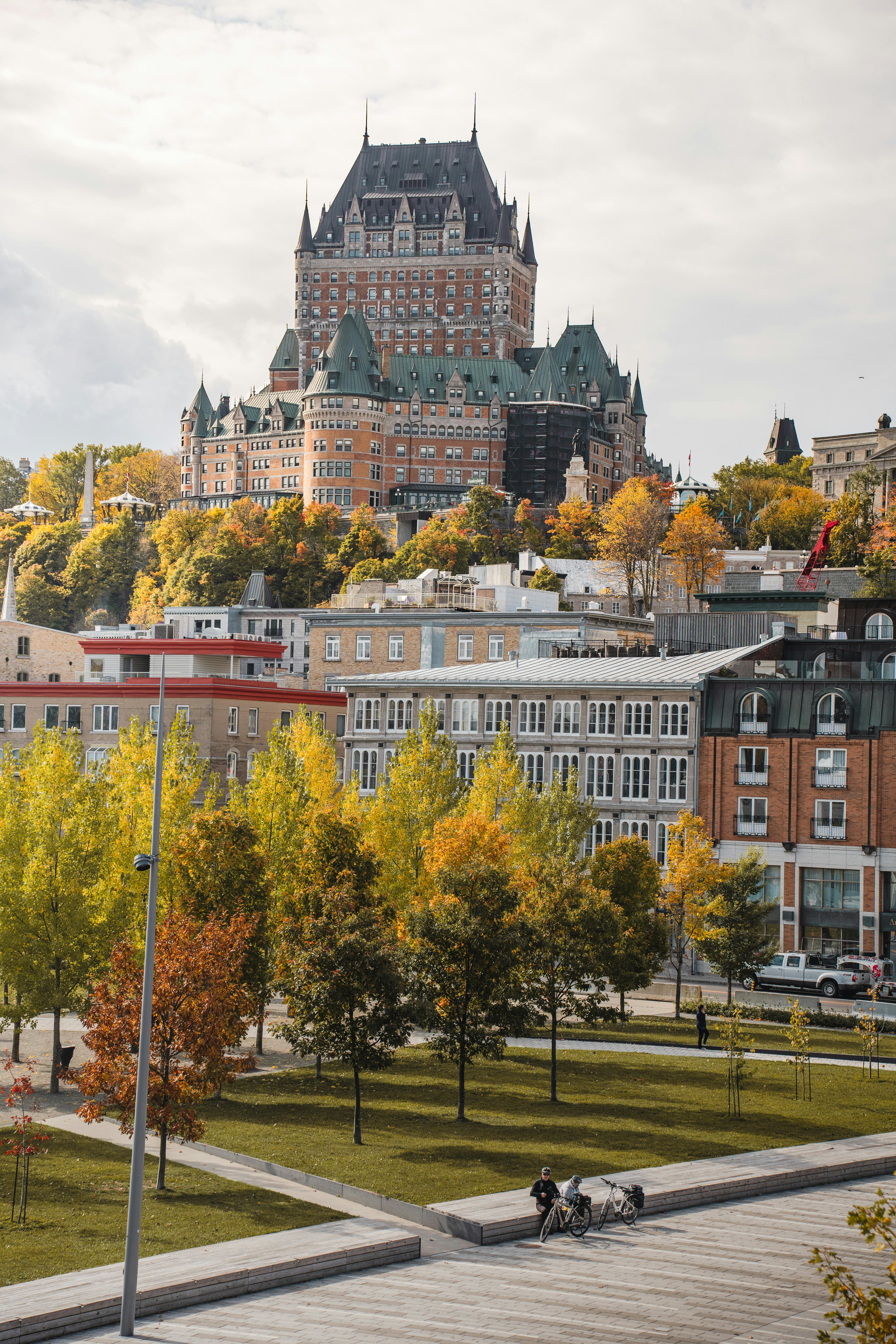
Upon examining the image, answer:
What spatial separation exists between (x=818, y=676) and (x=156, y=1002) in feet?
153

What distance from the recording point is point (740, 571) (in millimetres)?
130875

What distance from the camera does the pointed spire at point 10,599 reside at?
11750cm

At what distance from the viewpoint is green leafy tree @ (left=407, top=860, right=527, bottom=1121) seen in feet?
126

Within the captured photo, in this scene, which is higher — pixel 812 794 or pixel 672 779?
pixel 672 779

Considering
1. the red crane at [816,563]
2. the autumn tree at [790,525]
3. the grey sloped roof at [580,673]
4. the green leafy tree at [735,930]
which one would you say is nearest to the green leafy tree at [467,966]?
the green leafy tree at [735,930]

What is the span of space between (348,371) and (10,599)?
7930 cm

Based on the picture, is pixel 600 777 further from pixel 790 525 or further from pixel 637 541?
pixel 790 525

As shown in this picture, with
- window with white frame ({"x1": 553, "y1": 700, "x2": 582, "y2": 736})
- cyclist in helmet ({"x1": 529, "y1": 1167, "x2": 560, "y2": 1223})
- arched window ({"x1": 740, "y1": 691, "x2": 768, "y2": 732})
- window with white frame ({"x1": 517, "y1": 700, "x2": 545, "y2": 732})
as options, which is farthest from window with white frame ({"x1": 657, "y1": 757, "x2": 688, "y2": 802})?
cyclist in helmet ({"x1": 529, "y1": 1167, "x2": 560, "y2": 1223})

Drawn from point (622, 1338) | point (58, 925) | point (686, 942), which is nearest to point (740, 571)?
point (686, 942)

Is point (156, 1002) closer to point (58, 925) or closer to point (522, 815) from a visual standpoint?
point (58, 925)

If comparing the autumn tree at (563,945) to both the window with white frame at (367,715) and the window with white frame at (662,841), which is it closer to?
the window with white frame at (662,841)

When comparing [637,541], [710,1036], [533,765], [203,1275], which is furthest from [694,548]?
[203,1275]

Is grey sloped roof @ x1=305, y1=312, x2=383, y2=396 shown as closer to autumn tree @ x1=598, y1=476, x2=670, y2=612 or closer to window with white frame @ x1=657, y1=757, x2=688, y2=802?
autumn tree @ x1=598, y1=476, x2=670, y2=612

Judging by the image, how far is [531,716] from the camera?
74.1m
